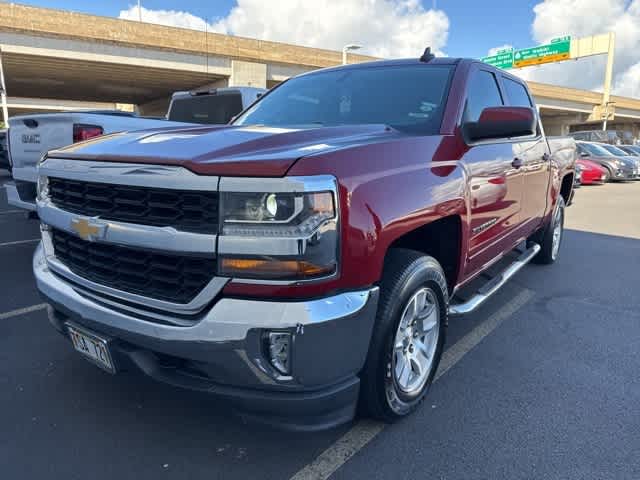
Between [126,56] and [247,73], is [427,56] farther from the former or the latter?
[247,73]

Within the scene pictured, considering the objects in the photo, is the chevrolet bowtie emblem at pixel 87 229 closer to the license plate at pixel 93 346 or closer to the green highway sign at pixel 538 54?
the license plate at pixel 93 346

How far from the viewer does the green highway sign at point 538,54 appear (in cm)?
3481

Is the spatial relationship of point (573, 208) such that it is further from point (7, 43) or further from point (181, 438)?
point (7, 43)

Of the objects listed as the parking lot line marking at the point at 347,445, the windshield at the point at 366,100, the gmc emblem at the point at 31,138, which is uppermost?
the windshield at the point at 366,100

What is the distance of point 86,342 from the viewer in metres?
2.24

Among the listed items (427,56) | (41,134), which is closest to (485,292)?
(427,56)

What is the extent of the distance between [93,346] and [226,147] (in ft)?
3.62

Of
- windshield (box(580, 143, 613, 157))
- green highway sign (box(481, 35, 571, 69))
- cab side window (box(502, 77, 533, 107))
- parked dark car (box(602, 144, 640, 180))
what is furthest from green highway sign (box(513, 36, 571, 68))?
cab side window (box(502, 77, 533, 107))

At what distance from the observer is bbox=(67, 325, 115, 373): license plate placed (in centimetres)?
212

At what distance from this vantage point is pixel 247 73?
85.5ft

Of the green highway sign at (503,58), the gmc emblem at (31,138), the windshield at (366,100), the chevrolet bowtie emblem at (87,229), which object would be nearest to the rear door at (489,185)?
the windshield at (366,100)

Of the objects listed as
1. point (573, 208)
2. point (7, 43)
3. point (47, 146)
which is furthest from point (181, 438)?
point (7, 43)

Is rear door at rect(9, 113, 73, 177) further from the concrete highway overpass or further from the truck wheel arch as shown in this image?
the concrete highway overpass

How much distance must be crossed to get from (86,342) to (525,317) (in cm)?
340
